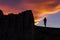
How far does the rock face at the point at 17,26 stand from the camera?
17.0m

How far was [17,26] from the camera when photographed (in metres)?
17.0

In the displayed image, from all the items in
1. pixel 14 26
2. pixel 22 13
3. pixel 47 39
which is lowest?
pixel 47 39

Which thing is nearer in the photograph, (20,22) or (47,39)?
(20,22)

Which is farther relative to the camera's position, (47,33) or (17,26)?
(47,33)

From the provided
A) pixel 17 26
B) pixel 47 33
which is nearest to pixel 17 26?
pixel 17 26

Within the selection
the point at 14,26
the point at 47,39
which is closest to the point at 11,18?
the point at 14,26

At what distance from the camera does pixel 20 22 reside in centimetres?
1708

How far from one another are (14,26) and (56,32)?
31.3 feet

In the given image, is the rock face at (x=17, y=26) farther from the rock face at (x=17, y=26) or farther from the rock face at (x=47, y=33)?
the rock face at (x=47, y=33)

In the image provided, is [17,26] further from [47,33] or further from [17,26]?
[47,33]

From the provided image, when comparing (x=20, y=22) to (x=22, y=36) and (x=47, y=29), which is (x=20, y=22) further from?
(x=47, y=29)

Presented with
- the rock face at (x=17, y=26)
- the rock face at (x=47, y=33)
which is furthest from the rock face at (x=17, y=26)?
the rock face at (x=47, y=33)

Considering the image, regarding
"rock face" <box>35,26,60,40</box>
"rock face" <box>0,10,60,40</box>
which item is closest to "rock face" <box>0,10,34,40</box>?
"rock face" <box>0,10,60,40</box>

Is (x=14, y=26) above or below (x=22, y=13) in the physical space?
below
